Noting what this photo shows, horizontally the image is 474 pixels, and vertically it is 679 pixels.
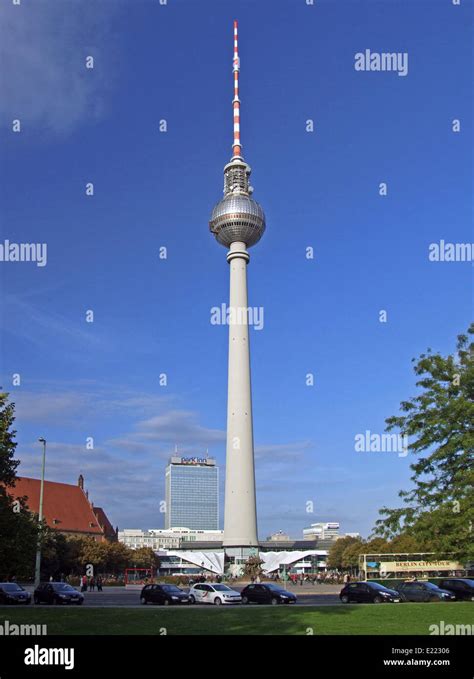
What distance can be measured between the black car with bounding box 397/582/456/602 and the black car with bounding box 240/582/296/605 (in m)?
6.22

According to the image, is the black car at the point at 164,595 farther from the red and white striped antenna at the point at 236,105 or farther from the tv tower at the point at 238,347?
the red and white striped antenna at the point at 236,105

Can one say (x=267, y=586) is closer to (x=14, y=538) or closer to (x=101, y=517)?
(x=14, y=538)

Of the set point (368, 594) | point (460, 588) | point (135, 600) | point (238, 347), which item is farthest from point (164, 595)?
point (238, 347)

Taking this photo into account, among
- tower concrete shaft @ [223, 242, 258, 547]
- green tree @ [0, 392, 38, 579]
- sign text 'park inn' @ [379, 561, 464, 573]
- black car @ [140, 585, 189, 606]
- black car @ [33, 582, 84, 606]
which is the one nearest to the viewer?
green tree @ [0, 392, 38, 579]

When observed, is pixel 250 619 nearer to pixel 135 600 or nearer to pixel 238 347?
pixel 135 600

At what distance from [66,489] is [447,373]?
388 ft

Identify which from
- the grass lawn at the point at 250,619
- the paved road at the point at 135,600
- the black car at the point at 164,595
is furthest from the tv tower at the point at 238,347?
the grass lawn at the point at 250,619

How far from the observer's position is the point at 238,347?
94.0 metres

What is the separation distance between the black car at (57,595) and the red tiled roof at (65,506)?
84465 millimetres

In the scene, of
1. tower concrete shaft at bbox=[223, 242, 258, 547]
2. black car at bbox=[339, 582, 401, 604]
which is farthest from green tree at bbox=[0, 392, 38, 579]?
tower concrete shaft at bbox=[223, 242, 258, 547]

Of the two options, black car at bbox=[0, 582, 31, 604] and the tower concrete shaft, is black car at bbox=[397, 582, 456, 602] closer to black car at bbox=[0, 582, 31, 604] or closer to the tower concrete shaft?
black car at bbox=[0, 582, 31, 604]

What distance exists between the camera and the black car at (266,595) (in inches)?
1373

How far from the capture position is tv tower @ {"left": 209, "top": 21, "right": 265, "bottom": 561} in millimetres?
88938
